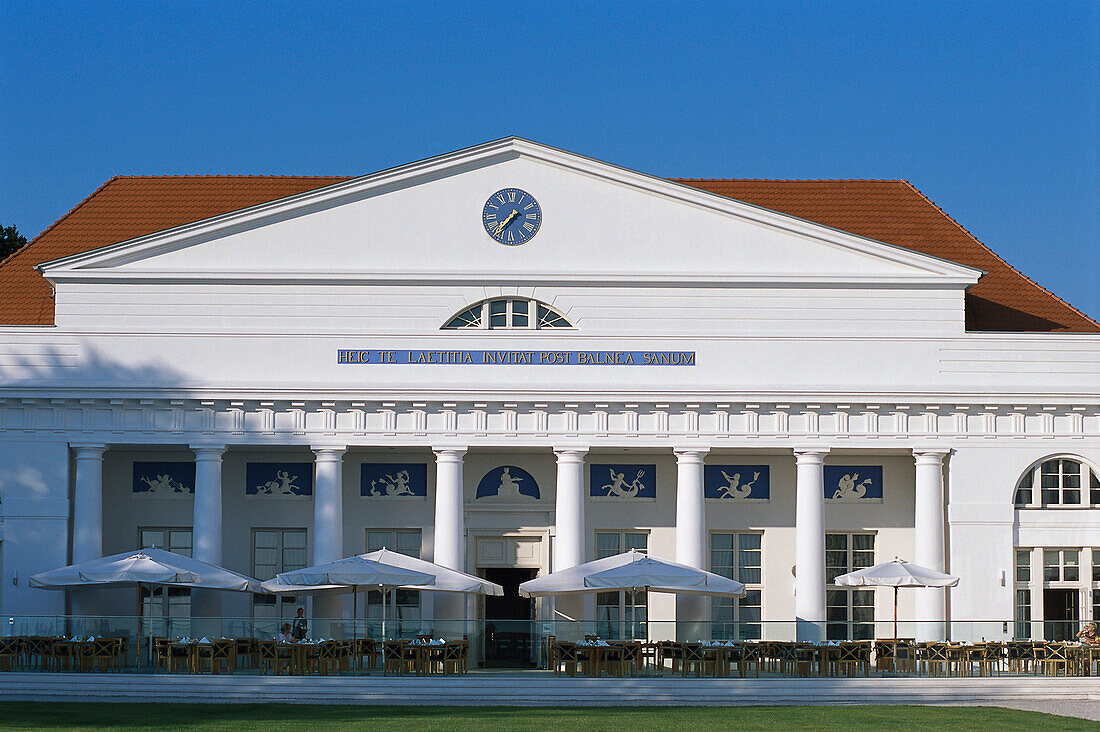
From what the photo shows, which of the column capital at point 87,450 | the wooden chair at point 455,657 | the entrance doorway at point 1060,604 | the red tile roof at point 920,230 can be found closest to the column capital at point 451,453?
the wooden chair at point 455,657

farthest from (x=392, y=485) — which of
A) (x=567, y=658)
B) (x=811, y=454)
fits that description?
(x=811, y=454)

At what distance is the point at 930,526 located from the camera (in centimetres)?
3812

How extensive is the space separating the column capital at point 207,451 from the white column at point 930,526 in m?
16.7

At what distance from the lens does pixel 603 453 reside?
4006cm

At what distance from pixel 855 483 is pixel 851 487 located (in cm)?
15

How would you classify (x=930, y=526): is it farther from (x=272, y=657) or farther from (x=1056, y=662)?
(x=272, y=657)

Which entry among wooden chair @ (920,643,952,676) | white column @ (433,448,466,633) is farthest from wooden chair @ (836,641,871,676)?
white column @ (433,448,466,633)

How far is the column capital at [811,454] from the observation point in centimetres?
3841

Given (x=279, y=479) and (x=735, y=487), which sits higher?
(x=279, y=479)

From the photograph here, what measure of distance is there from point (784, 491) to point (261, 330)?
13.6 meters

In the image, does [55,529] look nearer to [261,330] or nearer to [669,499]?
[261,330]

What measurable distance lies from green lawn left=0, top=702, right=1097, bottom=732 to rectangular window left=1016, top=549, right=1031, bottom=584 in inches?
361

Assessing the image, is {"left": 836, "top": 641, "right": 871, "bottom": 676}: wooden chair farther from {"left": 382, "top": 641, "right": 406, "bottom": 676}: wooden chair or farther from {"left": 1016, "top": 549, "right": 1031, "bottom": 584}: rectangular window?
{"left": 382, "top": 641, "right": 406, "bottom": 676}: wooden chair

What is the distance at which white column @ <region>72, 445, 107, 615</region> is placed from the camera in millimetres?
37719
